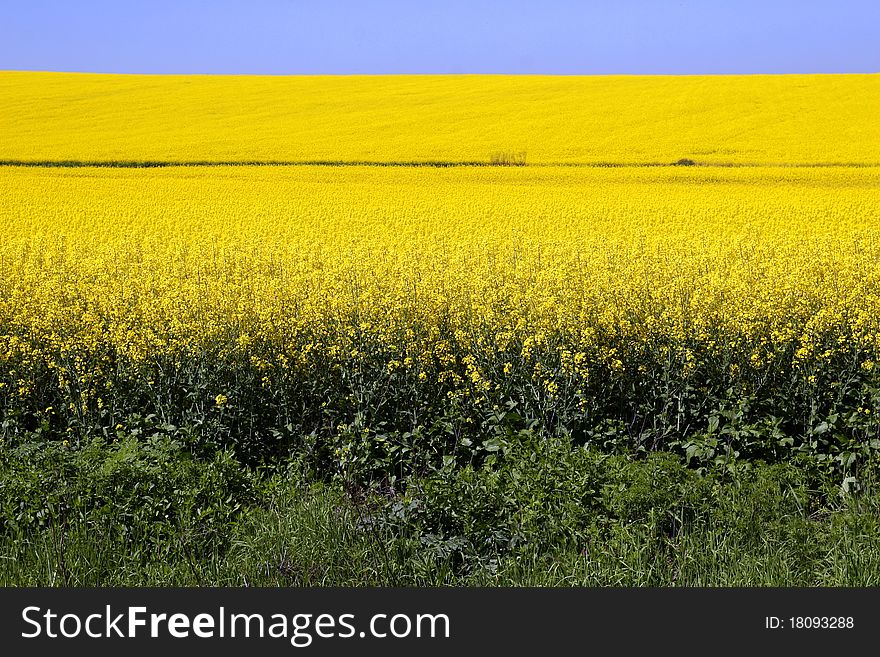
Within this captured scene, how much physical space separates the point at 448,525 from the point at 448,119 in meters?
35.0

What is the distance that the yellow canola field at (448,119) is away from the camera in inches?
1228

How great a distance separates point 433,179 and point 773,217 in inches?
465

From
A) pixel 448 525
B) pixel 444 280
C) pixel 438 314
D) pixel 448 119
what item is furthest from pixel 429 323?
pixel 448 119

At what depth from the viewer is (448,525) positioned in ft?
15.9

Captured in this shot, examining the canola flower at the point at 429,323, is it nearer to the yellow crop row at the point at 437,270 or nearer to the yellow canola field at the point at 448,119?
the yellow crop row at the point at 437,270

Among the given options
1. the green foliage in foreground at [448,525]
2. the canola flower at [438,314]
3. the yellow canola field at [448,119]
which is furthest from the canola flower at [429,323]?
the yellow canola field at [448,119]

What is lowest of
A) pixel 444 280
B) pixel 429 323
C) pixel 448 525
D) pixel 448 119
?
pixel 448 525

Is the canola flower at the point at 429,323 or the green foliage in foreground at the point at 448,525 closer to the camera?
the green foliage in foreground at the point at 448,525

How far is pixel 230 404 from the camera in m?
6.19

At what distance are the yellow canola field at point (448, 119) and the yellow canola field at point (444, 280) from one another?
1129 centimetres

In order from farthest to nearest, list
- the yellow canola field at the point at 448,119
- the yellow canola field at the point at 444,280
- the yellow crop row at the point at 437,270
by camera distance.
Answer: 1. the yellow canola field at the point at 448,119
2. the yellow crop row at the point at 437,270
3. the yellow canola field at the point at 444,280

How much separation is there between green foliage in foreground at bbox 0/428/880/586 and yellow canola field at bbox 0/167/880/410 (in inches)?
47.8

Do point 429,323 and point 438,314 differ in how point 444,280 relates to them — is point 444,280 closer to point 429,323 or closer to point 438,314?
point 438,314

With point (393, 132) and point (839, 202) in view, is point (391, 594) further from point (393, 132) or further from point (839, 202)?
point (393, 132)
